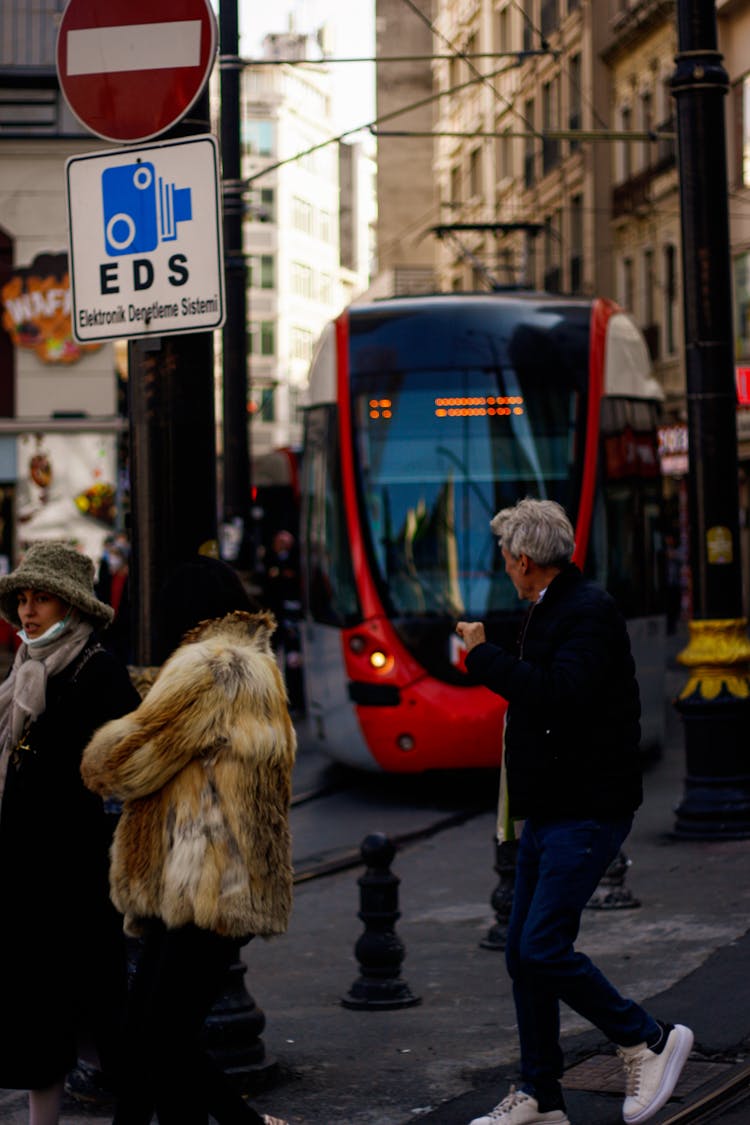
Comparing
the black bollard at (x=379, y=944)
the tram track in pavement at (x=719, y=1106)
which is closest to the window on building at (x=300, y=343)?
the black bollard at (x=379, y=944)

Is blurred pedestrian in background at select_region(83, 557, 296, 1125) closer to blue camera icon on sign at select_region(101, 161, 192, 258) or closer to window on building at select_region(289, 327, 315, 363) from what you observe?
blue camera icon on sign at select_region(101, 161, 192, 258)

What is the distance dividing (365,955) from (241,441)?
1195 cm

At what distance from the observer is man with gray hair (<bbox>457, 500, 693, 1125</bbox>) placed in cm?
542

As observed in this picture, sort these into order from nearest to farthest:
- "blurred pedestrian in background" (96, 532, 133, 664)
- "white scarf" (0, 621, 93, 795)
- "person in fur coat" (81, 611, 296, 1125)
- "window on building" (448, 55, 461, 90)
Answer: "person in fur coat" (81, 611, 296, 1125) → "white scarf" (0, 621, 93, 795) → "blurred pedestrian in background" (96, 532, 133, 664) → "window on building" (448, 55, 461, 90)

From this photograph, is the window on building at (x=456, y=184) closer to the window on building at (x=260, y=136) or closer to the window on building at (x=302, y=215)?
the window on building at (x=302, y=215)

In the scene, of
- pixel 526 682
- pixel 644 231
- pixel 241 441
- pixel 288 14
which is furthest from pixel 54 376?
pixel 288 14

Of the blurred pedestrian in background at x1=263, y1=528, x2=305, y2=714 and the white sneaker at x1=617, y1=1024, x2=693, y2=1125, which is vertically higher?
the blurred pedestrian in background at x1=263, y1=528, x2=305, y2=714

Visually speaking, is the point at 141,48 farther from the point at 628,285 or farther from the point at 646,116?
the point at 628,285

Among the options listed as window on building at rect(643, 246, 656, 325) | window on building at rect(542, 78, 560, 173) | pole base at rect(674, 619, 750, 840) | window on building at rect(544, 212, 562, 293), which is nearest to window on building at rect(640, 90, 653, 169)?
window on building at rect(643, 246, 656, 325)

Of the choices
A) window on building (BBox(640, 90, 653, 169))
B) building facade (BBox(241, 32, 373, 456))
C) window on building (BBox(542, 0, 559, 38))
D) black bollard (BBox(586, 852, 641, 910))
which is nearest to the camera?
black bollard (BBox(586, 852, 641, 910))

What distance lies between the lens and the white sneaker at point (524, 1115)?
5.56m

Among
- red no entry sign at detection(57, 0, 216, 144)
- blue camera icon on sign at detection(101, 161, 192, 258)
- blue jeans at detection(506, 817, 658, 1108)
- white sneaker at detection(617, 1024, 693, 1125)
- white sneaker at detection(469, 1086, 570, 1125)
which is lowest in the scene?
white sneaker at detection(469, 1086, 570, 1125)

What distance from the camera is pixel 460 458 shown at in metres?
13.5

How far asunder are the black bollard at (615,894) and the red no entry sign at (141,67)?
14.8ft
